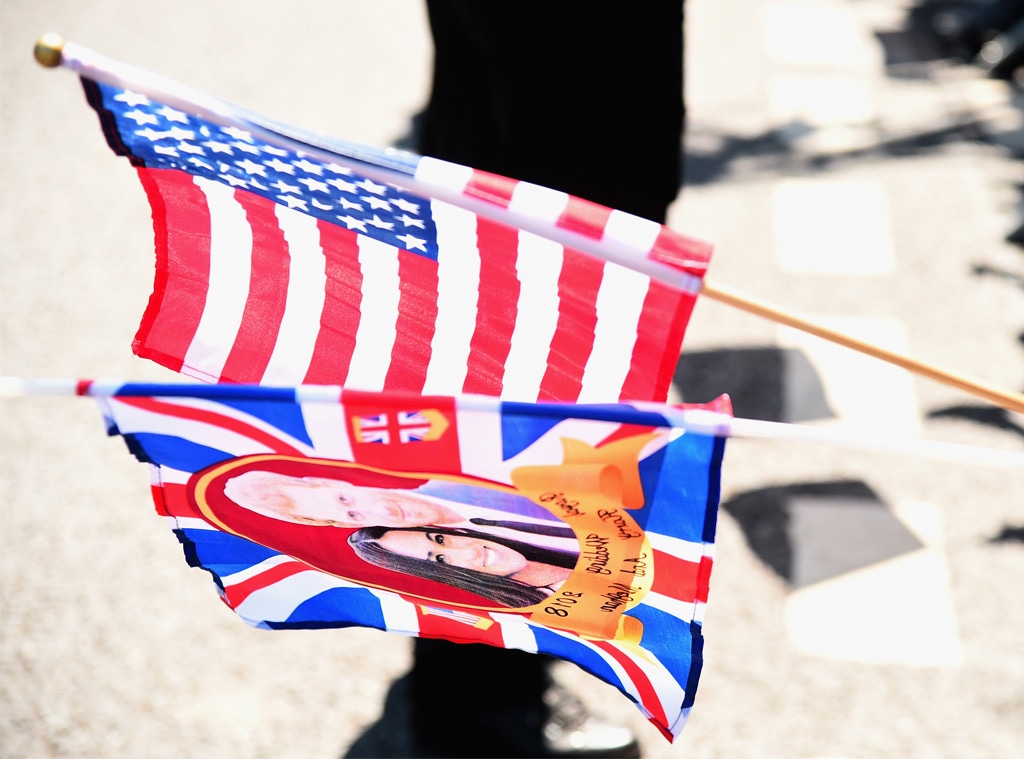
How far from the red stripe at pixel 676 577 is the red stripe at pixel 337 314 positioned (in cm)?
85

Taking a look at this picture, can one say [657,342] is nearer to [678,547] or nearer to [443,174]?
[678,547]

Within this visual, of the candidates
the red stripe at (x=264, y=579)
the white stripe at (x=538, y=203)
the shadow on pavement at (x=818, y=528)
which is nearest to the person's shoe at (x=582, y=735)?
the shadow on pavement at (x=818, y=528)

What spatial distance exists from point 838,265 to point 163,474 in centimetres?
392

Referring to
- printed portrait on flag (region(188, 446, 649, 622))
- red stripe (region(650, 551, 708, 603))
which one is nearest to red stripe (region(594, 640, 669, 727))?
printed portrait on flag (region(188, 446, 649, 622))

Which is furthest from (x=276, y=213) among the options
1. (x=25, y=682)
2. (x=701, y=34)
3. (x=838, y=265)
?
(x=701, y=34)

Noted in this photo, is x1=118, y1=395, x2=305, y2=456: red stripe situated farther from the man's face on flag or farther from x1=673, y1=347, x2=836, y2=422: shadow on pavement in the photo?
x1=673, y1=347, x2=836, y2=422: shadow on pavement

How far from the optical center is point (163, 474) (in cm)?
181

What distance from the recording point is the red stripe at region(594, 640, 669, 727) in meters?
1.94

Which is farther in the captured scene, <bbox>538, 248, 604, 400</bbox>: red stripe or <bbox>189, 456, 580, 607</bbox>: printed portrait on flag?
<bbox>538, 248, 604, 400</bbox>: red stripe

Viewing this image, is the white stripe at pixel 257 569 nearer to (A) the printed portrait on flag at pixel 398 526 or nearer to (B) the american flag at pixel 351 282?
(A) the printed portrait on flag at pixel 398 526

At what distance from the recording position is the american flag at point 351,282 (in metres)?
1.95

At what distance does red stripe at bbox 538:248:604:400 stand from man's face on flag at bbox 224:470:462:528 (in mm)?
440

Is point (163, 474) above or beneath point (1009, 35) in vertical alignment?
above

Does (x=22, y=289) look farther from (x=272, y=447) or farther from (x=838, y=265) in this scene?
Answer: (x=838, y=265)
